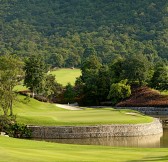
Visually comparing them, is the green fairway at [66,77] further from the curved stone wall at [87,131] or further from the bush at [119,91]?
the curved stone wall at [87,131]

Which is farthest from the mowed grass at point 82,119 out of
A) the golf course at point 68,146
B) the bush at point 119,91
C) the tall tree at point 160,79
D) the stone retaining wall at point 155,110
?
the tall tree at point 160,79

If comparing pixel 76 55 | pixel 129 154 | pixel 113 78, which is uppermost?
pixel 76 55

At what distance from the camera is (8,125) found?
1960 inches

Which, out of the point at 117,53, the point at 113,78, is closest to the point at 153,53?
the point at 117,53

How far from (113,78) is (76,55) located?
88.4m

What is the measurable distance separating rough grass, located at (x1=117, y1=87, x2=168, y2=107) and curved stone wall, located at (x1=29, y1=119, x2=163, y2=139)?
1247 inches

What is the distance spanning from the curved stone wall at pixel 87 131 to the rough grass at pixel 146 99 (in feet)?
104

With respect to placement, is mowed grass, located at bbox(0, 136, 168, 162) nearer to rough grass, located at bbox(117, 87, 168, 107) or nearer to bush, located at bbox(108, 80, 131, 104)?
rough grass, located at bbox(117, 87, 168, 107)

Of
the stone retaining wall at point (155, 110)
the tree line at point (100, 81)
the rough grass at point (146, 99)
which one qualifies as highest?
the tree line at point (100, 81)

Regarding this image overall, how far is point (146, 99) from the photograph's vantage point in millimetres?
85750

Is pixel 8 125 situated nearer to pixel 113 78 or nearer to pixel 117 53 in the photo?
pixel 113 78

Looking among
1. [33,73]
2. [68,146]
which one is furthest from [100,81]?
[68,146]

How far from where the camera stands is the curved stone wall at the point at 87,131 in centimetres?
4981

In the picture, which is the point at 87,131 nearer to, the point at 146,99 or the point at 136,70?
the point at 146,99
